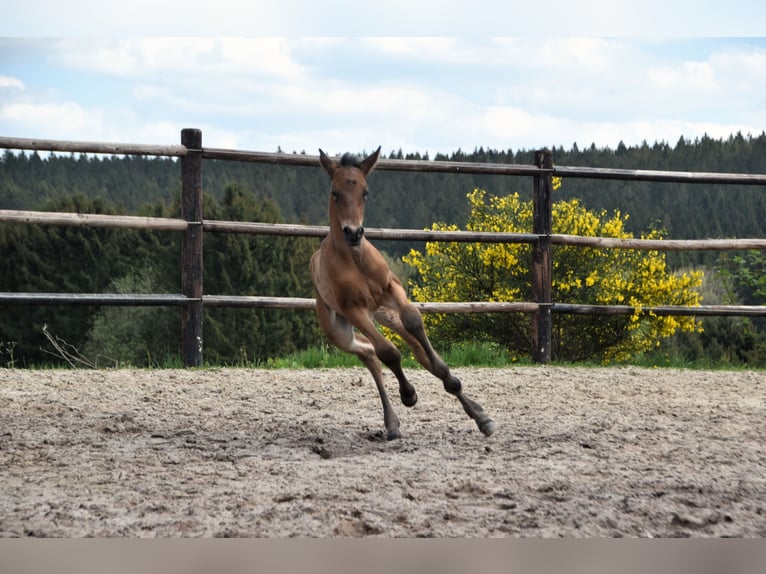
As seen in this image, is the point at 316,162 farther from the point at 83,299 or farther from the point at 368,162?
the point at 368,162

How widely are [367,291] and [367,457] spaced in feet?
2.56

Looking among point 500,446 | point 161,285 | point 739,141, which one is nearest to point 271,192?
point 161,285

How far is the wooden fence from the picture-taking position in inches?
249

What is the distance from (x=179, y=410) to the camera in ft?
15.6

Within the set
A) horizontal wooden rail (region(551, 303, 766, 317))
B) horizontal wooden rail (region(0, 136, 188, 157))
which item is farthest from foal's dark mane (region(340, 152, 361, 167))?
horizontal wooden rail (region(551, 303, 766, 317))

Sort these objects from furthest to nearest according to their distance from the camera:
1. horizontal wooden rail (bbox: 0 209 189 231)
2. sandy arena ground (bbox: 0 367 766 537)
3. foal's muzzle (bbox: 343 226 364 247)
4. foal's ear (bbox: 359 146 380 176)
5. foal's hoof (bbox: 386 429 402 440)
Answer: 1. horizontal wooden rail (bbox: 0 209 189 231)
2. foal's hoof (bbox: 386 429 402 440)
3. foal's ear (bbox: 359 146 380 176)
4. foal's muzzle (bbox: 343 226 364 247)
5. sandy arena ground (bbox: 0 367 766 537)

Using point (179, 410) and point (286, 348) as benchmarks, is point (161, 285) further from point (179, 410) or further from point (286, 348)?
point (179, 410)

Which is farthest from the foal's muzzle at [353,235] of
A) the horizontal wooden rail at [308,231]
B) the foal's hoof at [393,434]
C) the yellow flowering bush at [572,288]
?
the yellow flowering bush at [572,288]

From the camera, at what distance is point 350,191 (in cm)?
356

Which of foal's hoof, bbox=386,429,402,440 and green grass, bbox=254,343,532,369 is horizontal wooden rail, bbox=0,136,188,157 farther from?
foal's hoof, bbox=386,429,402,440

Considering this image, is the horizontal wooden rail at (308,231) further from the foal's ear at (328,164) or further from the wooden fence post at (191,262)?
the foal's ear at (328,164)

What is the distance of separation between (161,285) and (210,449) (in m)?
24.8

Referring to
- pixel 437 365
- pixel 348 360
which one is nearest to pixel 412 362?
pixel 348 360

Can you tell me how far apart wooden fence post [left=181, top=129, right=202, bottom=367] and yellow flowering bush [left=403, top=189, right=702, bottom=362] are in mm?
3273
